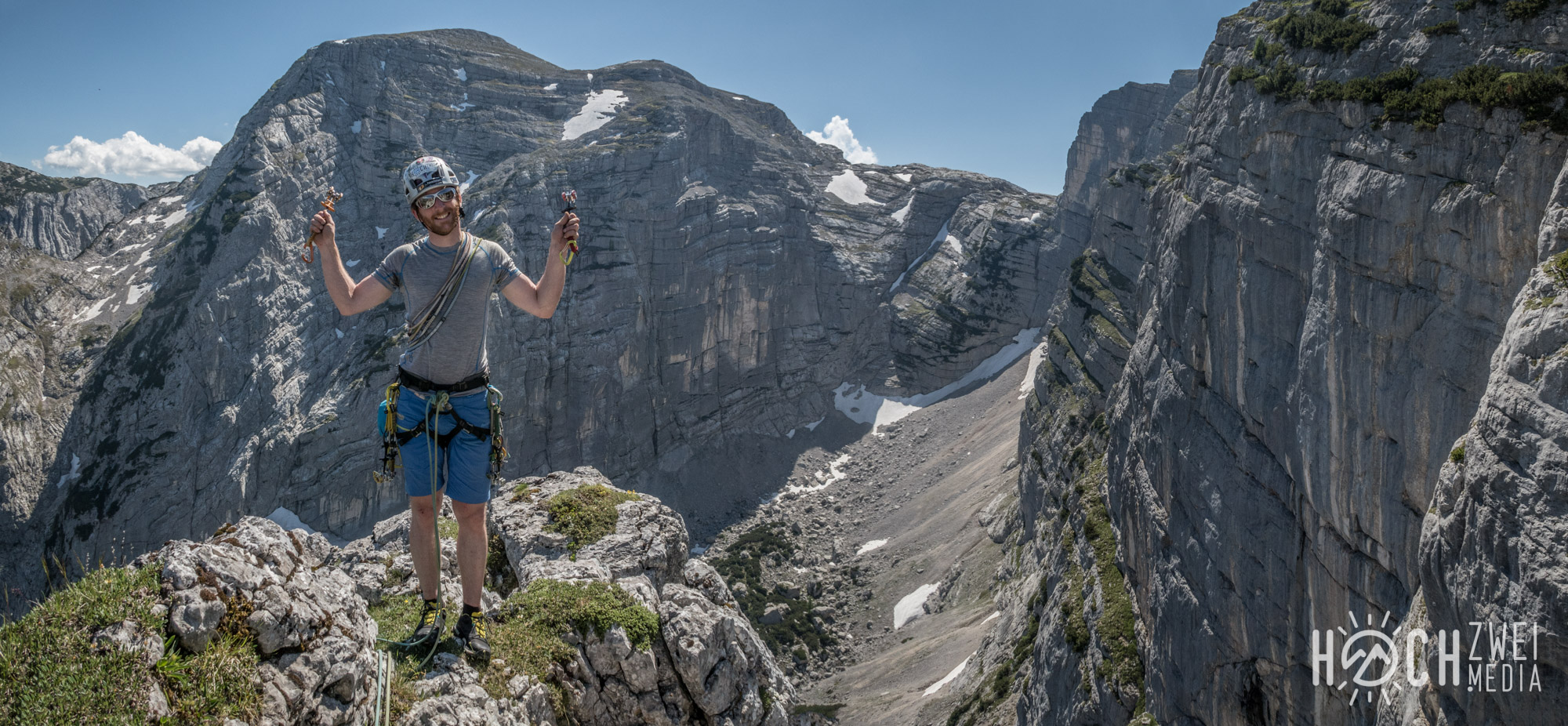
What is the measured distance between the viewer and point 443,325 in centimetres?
750

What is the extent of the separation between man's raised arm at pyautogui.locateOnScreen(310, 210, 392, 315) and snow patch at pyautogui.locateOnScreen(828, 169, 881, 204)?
117m

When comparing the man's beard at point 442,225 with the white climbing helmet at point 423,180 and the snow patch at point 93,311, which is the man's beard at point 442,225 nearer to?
the white climbing helmet at point 423,180

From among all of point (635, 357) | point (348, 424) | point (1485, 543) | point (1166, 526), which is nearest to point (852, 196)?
point (635, 357)

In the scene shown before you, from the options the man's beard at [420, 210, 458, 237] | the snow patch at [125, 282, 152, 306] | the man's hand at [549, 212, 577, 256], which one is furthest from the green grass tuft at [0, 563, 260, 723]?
the snow patch at [125, 282, 152, 306]

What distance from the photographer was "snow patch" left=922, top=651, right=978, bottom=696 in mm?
47094

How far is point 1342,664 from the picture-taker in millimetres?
20922

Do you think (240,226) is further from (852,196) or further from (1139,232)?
(1139,232)

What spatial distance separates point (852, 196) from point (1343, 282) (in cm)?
10446

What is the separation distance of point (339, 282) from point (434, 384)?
4.25 ft

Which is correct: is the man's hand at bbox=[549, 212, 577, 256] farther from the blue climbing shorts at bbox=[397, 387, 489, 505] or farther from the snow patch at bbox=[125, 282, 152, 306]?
the snow patch at bbox=[125, 282, 152, 306]

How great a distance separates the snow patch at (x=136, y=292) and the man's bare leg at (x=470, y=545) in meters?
109

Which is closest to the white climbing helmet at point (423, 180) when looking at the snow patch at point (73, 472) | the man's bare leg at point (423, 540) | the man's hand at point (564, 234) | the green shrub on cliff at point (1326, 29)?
the man's hand at point (564, 234)

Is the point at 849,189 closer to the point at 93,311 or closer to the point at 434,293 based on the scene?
the point at 93,311

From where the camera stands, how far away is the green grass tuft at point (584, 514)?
1389 centimetres
